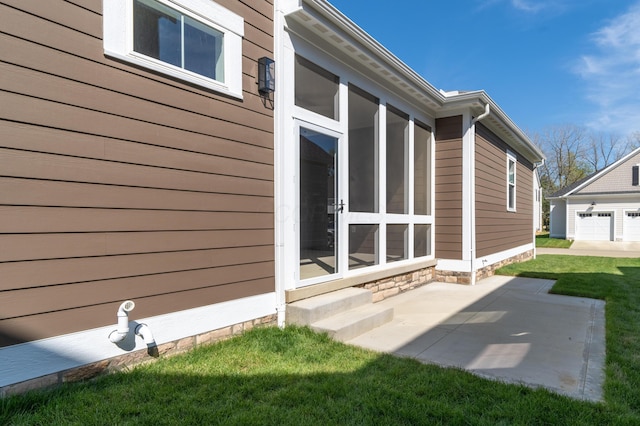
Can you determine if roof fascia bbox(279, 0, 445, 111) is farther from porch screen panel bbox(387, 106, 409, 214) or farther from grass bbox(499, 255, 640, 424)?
grass bbox(499, 255, 640, 424)

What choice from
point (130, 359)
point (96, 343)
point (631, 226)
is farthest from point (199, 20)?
point (631, 226)

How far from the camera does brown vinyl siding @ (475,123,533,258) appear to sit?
7.09m

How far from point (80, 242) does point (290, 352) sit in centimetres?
172

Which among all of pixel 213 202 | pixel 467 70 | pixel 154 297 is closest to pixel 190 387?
pixel 154 297

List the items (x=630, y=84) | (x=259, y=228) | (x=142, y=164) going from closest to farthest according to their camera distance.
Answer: (x=142, y=164) → (x=259, y=228) → (x=630, y=84)

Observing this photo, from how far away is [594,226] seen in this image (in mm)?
18234

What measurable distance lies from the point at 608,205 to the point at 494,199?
14198 mm

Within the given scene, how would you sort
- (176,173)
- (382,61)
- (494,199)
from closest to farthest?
(176,173) < (382,61) < (494,199)

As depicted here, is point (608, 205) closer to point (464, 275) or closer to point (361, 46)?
point (464, 275)

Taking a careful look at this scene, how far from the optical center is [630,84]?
19.5 meters

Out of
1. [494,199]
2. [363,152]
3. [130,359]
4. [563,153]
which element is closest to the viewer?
[130,359]

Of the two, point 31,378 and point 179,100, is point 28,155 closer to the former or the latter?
point 179,100

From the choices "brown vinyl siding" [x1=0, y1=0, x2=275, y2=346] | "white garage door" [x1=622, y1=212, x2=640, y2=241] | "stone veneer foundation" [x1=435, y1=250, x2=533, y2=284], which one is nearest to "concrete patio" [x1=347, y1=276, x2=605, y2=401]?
"stone veneer foundation" [x1=435, y1=250, x2=533, y2=284]

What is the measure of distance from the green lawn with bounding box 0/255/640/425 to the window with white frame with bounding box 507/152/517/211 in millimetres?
6510
